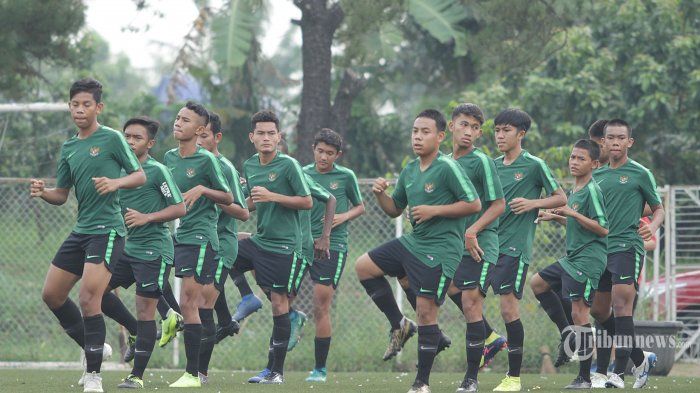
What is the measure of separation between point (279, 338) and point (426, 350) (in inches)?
81.9

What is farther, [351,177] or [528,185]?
[351,177]

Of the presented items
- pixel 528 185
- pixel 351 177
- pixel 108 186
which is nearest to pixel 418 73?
pixel 351 177

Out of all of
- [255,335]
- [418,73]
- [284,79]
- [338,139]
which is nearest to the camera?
[338,139]

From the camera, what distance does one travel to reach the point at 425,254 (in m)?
8.88

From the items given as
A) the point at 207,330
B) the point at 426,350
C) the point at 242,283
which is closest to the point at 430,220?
the point at 426,350

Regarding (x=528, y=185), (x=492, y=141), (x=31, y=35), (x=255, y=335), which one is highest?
(x=31, y=35)

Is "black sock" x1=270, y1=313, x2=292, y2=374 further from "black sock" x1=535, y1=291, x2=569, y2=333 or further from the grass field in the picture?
"black sock" x1=535, y1=291, x2=569, y2=333

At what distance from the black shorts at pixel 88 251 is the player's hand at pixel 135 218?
214 millimetres

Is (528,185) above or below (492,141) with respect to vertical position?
below

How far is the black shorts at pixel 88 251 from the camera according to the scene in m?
8.73

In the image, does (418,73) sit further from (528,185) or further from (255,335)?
(528,185)

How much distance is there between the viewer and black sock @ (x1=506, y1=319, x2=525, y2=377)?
9727 mm

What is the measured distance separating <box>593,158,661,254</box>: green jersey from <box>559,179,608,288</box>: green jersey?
0.16 metres

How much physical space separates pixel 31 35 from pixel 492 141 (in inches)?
261
